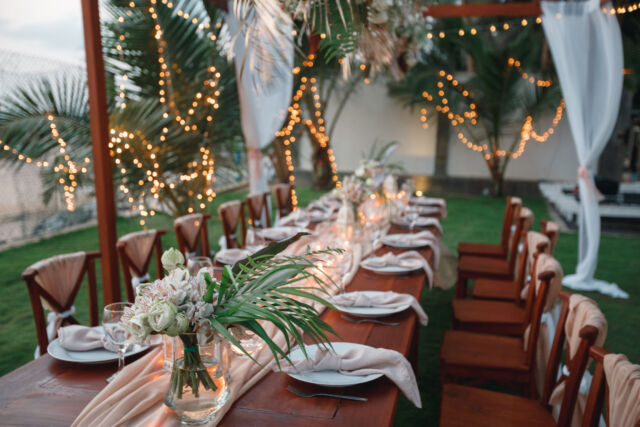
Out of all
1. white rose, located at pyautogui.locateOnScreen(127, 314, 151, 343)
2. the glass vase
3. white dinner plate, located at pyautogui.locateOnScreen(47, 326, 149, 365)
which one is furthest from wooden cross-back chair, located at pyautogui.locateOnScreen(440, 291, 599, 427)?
white rose, located at pyautogui.locateOnScreen(127, 314, 151, 343)

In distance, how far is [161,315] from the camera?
1.07m

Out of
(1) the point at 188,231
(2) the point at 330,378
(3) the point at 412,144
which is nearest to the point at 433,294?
(1) the point at 188,231

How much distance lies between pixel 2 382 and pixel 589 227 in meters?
4.70

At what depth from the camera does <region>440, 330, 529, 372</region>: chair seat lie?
7.50 ft

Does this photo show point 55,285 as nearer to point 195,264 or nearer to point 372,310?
point 195,264

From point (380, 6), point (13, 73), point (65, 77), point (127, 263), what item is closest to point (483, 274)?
point (380, 6)

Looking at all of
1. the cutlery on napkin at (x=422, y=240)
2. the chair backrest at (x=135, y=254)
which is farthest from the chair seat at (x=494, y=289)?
the chair backrest at (x=135, y=254)

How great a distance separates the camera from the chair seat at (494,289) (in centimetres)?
326

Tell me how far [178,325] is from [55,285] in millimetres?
1346

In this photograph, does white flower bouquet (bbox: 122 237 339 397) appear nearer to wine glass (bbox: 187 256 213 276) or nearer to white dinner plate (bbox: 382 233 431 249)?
wine glass (bbox: 187 256 213 276)

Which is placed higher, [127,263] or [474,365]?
[127,263]

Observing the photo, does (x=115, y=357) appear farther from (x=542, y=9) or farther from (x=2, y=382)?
(x=542, y=9)

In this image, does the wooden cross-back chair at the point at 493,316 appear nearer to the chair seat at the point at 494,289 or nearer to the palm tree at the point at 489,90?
the chair seat at the point at 494,289

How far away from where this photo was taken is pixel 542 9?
15.6ft
